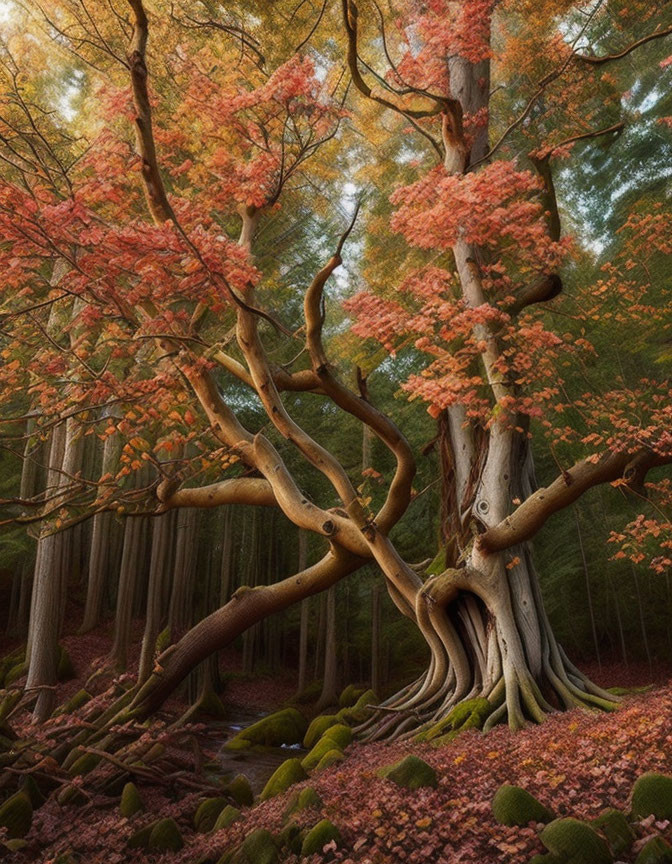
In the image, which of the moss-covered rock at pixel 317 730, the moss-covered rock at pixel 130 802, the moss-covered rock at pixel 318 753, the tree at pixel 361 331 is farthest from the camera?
the moss-covered rock at pixel 317 730

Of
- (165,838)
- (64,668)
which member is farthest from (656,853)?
(64,668)

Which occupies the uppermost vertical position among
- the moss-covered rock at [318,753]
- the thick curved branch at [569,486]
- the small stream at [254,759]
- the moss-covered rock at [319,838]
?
the thick curved branch at [569,486]

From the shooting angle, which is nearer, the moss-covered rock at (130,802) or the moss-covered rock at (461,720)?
the moss-covered rock at (130,802)

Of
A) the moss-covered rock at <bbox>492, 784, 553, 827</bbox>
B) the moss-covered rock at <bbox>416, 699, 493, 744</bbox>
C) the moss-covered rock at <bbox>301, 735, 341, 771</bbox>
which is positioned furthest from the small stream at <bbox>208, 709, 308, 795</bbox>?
the moss-covered rock at <bbox>492, 784, 553, 827</bbox>

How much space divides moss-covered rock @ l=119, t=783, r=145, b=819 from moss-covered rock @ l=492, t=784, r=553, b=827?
10.7ft

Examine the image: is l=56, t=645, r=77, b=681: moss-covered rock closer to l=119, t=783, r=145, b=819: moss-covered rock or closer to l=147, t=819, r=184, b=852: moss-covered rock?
l=119, t=783, r=145, b=819: moss-covered rock

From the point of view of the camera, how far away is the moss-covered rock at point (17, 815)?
192 inches

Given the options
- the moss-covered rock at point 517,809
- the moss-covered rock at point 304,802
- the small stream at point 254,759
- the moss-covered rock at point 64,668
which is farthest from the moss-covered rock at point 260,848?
the moss-covered rock at point 64,668

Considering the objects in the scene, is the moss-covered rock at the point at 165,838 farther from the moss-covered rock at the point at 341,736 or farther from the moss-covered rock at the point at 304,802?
the moss-covered rock at the point at 341,736

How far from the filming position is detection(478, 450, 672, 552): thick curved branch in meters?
6.98

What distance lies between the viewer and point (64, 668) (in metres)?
13.8

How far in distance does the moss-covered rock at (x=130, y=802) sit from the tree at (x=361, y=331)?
7.38ft

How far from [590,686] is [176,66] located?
9.46 metres

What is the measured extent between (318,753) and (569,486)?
397 cm
